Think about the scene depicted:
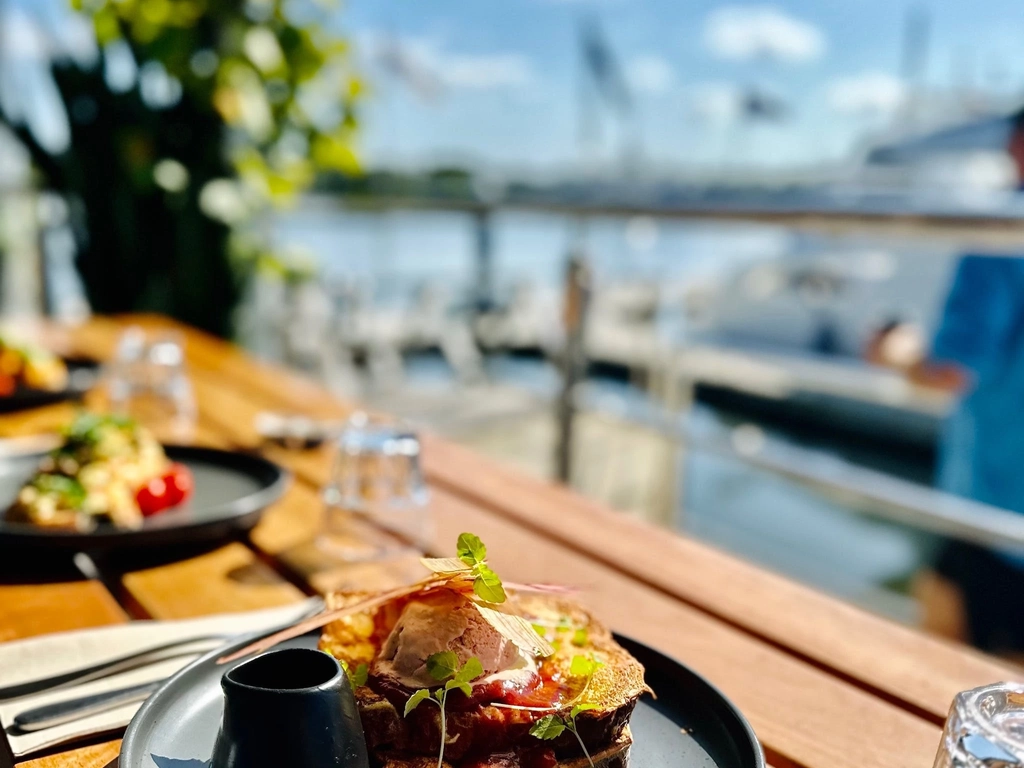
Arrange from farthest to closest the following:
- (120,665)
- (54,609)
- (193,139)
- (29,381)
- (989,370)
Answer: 1. (193,139)
2. (989,370)
3. (29,381)
4. (54,609)
5. (120,665)

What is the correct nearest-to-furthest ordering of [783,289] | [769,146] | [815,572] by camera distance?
[815,572] → [783,289] → [769,146]

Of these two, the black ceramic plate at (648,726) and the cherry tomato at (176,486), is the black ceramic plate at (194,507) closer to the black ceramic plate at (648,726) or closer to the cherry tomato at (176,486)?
the cherry tomato at (176,486)

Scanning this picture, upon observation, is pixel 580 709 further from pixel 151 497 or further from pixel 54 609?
pixel 151 497

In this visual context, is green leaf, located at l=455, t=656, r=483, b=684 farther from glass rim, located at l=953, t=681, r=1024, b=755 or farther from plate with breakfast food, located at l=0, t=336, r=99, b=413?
plate with breakfast food, located at l=0, t=336, r=99, b=413

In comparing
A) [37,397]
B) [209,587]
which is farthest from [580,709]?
[37,397]

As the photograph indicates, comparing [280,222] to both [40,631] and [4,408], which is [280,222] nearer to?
[4,408]

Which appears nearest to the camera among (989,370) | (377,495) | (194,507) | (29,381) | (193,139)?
(377,495)

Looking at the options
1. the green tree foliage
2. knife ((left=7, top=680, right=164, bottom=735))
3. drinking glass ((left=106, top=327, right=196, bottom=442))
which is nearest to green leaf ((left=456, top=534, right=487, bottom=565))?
knife ((left=7, top=680, right=164, bottom=735))

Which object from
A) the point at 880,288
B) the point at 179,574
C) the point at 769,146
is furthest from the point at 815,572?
the point at 769,146

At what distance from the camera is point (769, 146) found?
967cm

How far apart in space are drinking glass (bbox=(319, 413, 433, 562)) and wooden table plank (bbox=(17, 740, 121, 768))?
466mm

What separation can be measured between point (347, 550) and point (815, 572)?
3.39 m

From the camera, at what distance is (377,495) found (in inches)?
45.0

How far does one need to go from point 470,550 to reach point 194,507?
2.50 ft
